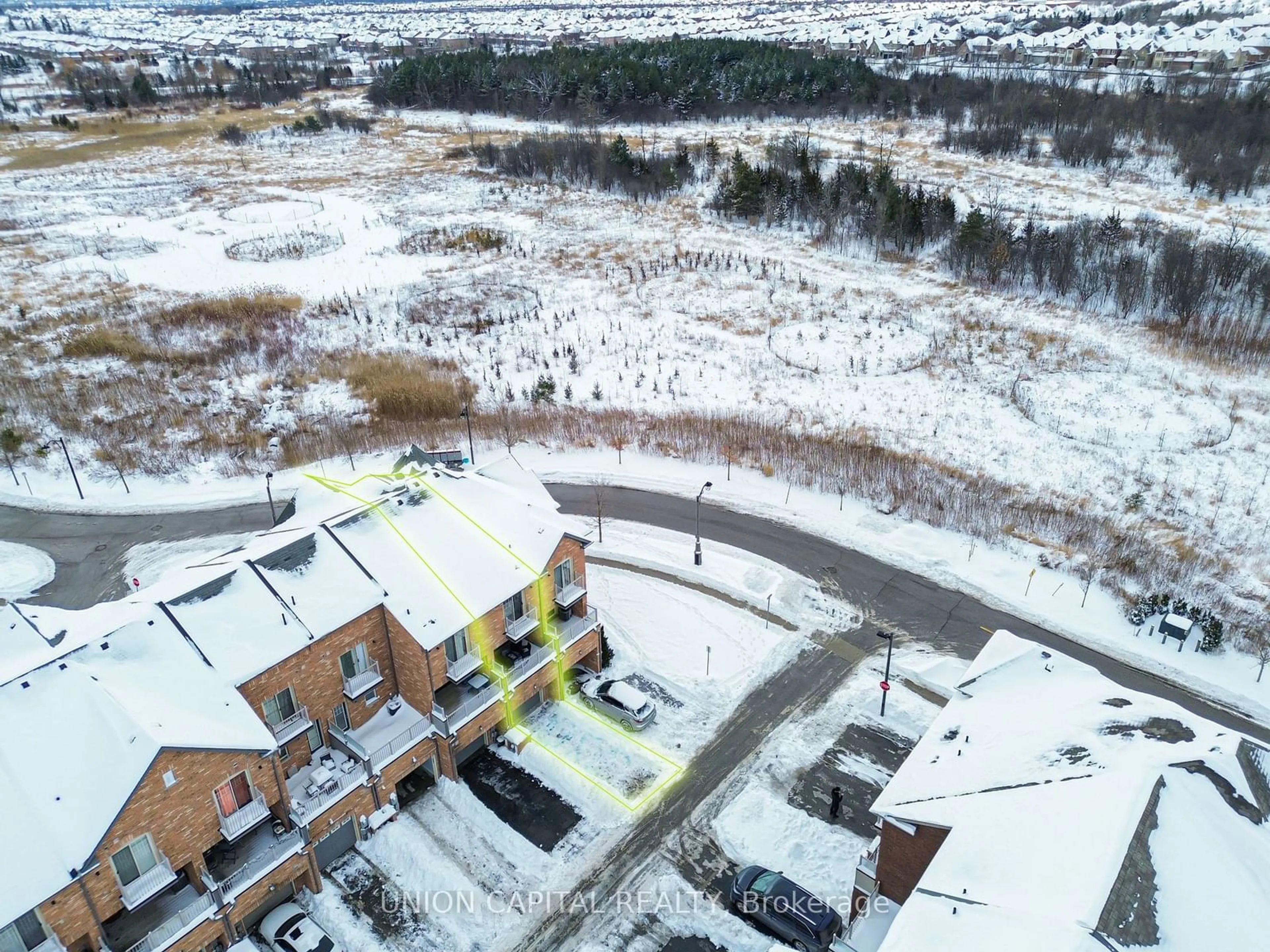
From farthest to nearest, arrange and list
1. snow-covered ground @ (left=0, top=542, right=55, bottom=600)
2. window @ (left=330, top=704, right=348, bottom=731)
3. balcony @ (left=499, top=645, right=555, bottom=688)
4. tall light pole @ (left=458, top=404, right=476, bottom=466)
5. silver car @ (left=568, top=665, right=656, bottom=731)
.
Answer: tall light pole @ (left=458, top=404, right=476, bottom=466) → snow-covered ground @ (left=0, top=542, right=55, bottom=600) → silver car @ (left=568, top=665, right=656, bottom=731) → balcony @ (left=499, top=645, right=555, bottom=688) → window @ (left=330, top=704, right=348, bottom=731)

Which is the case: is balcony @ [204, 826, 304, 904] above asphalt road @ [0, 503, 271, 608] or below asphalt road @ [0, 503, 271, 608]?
above

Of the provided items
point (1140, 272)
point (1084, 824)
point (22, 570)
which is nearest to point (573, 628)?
point (1084, 824)

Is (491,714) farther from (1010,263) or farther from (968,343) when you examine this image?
(1010,263)

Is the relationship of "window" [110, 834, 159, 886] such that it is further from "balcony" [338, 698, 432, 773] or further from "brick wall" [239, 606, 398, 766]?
"balcony" [338, 698, 432, 773]

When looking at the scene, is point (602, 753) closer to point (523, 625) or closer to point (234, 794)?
point (523, 625)

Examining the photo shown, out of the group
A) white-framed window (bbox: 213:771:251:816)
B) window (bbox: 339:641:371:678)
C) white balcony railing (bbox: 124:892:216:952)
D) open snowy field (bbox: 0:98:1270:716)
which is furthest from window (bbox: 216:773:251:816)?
open snowy field (bbox: 0:98:1270:716)

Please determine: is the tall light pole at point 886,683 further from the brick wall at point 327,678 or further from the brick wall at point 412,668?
the brick wall at point 327,678
